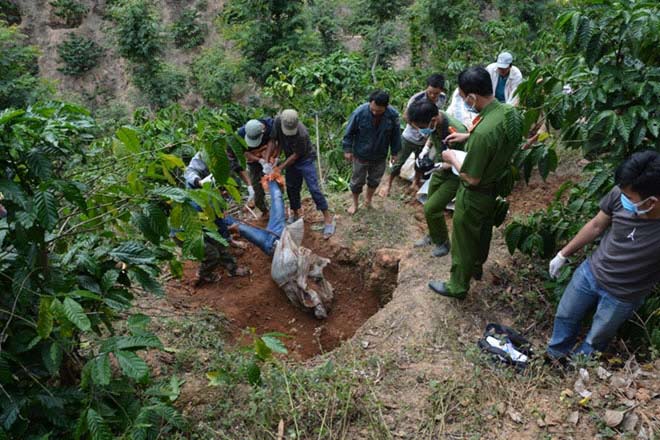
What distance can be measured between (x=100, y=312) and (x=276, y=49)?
369 inches

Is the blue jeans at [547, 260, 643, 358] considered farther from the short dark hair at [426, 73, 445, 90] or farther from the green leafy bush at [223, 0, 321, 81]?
the green leafy bush at [223, 0, 321, 81]

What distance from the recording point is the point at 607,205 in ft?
8.36

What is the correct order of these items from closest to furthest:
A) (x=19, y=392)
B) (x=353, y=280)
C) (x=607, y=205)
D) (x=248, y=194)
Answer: (x=19, y=392)
(x=607, y=205)
(x=353, y=280)
(x=248, y=194)

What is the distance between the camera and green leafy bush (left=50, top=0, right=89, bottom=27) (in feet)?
61.4

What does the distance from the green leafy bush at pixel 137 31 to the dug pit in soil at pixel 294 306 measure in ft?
31.2

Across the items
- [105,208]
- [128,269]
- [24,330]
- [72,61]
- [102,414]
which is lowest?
[72,61]

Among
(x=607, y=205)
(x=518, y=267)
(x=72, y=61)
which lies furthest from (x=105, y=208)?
(x=72, y=61)

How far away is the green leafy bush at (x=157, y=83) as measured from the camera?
43.1 ft

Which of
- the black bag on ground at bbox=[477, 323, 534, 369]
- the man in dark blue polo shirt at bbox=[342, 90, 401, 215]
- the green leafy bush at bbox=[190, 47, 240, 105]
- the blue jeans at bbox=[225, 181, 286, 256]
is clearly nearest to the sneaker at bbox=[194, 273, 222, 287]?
the blue jeans at bbox=[225, 181, 286, 256]

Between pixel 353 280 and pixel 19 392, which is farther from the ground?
pixel 19 392

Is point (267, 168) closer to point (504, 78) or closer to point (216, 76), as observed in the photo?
point (504, 78)

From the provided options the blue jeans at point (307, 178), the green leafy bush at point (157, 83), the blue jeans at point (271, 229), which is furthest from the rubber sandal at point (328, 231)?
the green leafy bush at point (157, 83)

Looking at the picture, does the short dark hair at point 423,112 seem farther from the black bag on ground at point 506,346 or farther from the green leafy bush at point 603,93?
the black bag on ground at point 506,346

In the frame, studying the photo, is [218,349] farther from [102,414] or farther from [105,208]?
[105,208]
